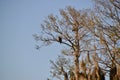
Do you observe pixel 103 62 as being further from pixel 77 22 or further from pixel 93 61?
pixel 77 22

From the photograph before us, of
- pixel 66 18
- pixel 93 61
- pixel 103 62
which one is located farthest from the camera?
pixel 66 18

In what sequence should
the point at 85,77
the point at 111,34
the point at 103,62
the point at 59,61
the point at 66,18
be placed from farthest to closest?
the point at 59,61
the point at 66,18
the point at 85,77
the point at 103,62
the point at 111,34

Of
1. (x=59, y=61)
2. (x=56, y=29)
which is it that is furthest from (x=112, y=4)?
(x=59, y=61)

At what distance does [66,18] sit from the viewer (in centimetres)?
2980

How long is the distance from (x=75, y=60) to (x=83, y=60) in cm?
112

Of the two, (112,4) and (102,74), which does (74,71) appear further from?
(112,4)

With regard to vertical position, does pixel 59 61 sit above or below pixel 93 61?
above

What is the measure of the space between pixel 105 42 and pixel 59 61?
12.7m

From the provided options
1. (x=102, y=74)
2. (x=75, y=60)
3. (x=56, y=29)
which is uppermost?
(x=56, y=29)

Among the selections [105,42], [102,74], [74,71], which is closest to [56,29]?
[74,71]

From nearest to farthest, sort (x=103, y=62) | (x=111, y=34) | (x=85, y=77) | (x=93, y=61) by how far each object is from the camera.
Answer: (x=111, y=34)
(x=103, y=62)
(x=93, y=61)
(x=85, y=77)

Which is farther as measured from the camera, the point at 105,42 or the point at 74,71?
the point at 74,71

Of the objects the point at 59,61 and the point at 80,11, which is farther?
the point at 59,61

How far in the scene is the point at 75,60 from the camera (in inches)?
1111
